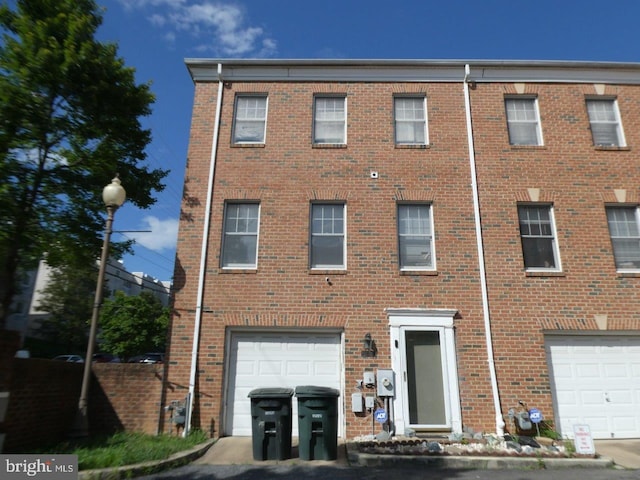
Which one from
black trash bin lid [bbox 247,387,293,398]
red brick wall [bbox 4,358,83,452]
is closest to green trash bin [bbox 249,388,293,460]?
black trash bin lid [bbox 247,387,293,398]

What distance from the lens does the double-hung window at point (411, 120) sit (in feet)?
33.2

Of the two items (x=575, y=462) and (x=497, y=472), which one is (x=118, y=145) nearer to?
(x=497, y=472)

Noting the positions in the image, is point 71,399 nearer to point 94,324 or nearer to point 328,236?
point 94,324

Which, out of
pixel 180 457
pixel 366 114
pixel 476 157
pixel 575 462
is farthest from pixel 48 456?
pixel 476 157

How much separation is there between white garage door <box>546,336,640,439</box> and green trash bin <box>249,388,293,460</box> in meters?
5.74

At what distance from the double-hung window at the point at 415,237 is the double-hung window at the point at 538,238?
217cm

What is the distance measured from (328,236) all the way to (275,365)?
3112 millimetres

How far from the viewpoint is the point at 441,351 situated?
27.6 ft

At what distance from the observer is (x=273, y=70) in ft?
34.1

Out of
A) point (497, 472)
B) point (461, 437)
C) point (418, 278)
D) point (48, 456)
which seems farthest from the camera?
point (418, 278)

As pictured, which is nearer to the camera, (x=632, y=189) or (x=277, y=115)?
(x=632, y=189)

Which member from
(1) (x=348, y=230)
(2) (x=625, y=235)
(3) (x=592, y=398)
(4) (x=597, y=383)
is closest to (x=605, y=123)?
(2) (x=625, y=235)

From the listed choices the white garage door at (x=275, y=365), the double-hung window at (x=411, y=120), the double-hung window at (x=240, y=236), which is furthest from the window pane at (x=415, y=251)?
the double-hung window at (x=240, y=236)

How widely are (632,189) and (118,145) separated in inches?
474
